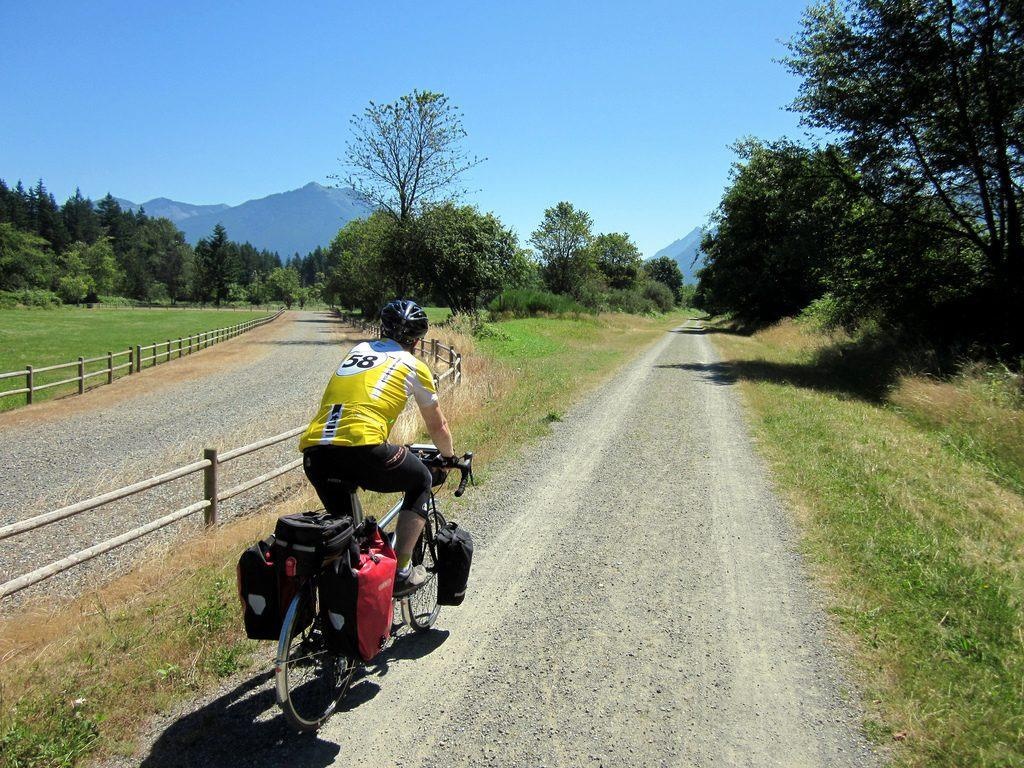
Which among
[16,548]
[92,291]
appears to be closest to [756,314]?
[16,548]

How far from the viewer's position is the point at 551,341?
94.6ft

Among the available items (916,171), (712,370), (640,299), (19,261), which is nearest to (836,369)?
(712,370)

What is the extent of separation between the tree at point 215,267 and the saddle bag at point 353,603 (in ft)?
382

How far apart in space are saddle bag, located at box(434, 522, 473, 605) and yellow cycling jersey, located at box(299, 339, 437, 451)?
0.93 metres

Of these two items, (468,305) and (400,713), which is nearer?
(400,713)

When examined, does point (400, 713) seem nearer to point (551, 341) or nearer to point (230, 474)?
point (230, 474)

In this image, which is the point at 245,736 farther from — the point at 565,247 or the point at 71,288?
the point at 71,288

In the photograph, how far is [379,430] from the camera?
3422 millimetres

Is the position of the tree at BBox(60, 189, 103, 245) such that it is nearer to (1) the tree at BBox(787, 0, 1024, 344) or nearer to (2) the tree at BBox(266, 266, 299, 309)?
(2) the tree at BBox(266, 266, 299, 309)

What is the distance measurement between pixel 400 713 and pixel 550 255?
5470 cm

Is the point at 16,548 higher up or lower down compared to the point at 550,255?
lower down

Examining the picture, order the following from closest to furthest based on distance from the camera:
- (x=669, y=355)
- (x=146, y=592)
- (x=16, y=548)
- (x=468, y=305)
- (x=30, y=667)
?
(x=30, y=667)
(x=146, y=592)
(x=16, y=548)
(x=669, y=355)
(x=468, y=305)

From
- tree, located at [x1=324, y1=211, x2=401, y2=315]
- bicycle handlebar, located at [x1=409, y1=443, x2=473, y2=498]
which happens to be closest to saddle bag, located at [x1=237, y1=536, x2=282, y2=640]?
bicycle handlebar, located at [x1=409, y1=443, x2=473, y2=498]

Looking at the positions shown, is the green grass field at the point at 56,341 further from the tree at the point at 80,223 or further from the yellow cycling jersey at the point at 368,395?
the tree at the point at 80,223
